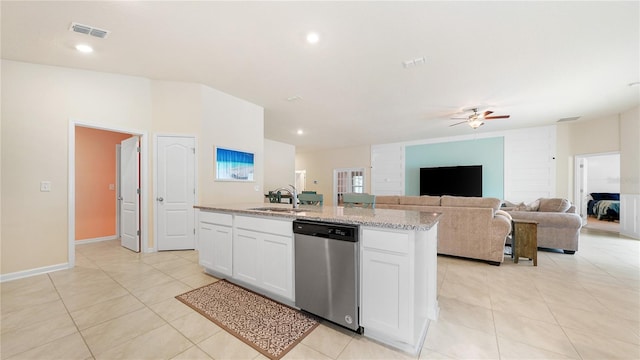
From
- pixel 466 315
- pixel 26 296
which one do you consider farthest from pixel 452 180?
pixel 26 296

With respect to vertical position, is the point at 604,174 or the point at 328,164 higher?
the point at 328,164

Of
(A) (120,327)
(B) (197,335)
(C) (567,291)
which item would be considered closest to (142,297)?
(A) (120,327)

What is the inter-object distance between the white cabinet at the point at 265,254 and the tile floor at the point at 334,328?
53cm

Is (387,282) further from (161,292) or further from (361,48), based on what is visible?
(361,48)

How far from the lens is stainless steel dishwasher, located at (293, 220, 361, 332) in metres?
1.73

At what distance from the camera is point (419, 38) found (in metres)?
2.64

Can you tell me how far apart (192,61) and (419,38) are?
2.83m

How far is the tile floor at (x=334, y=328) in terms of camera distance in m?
1.61

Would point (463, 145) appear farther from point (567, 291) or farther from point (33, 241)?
point (33, 241)

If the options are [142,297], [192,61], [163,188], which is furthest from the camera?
[163,188]

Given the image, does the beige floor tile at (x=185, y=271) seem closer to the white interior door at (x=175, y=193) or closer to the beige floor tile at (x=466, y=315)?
the white interior door at (x=175, y=193)

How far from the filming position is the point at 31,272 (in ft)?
9.77

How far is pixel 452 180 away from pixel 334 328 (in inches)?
278

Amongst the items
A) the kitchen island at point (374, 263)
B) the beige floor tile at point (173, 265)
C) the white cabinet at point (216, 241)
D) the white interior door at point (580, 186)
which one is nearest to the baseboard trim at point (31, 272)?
the beige floor tile at point (173, 265)
